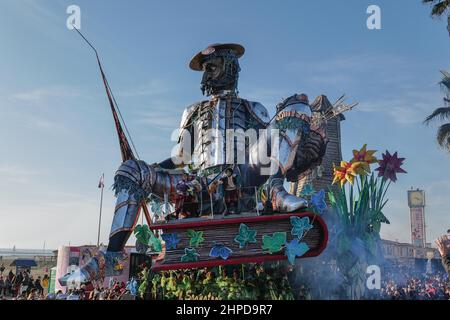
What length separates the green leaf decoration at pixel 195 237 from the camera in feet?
34.0

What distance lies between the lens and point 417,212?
84438 mm

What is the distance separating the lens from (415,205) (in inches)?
3270

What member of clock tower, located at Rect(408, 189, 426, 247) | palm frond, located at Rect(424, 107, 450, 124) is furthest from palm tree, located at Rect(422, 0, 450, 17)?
clock tower, located at Rect(408, 189, 426, 247)

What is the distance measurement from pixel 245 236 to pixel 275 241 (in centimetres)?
63

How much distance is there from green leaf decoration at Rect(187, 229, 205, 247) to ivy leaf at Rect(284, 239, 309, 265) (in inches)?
A: 71.4

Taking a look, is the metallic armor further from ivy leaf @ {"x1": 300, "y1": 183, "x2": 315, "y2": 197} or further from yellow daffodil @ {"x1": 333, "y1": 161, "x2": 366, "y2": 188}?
yellow daffodil @ {"x1": 333, "y1": 161, "x2": 366, "y2": 188}

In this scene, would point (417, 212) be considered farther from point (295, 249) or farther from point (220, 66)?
point (295, 249)

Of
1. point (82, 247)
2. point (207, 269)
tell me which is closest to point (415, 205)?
point (82, 247)

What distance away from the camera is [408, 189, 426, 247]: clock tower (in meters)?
82.1

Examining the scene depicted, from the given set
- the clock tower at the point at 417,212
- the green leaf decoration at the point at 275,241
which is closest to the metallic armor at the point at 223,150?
the green leaf decoration at the point at 275,241

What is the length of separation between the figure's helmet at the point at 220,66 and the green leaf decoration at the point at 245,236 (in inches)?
162
